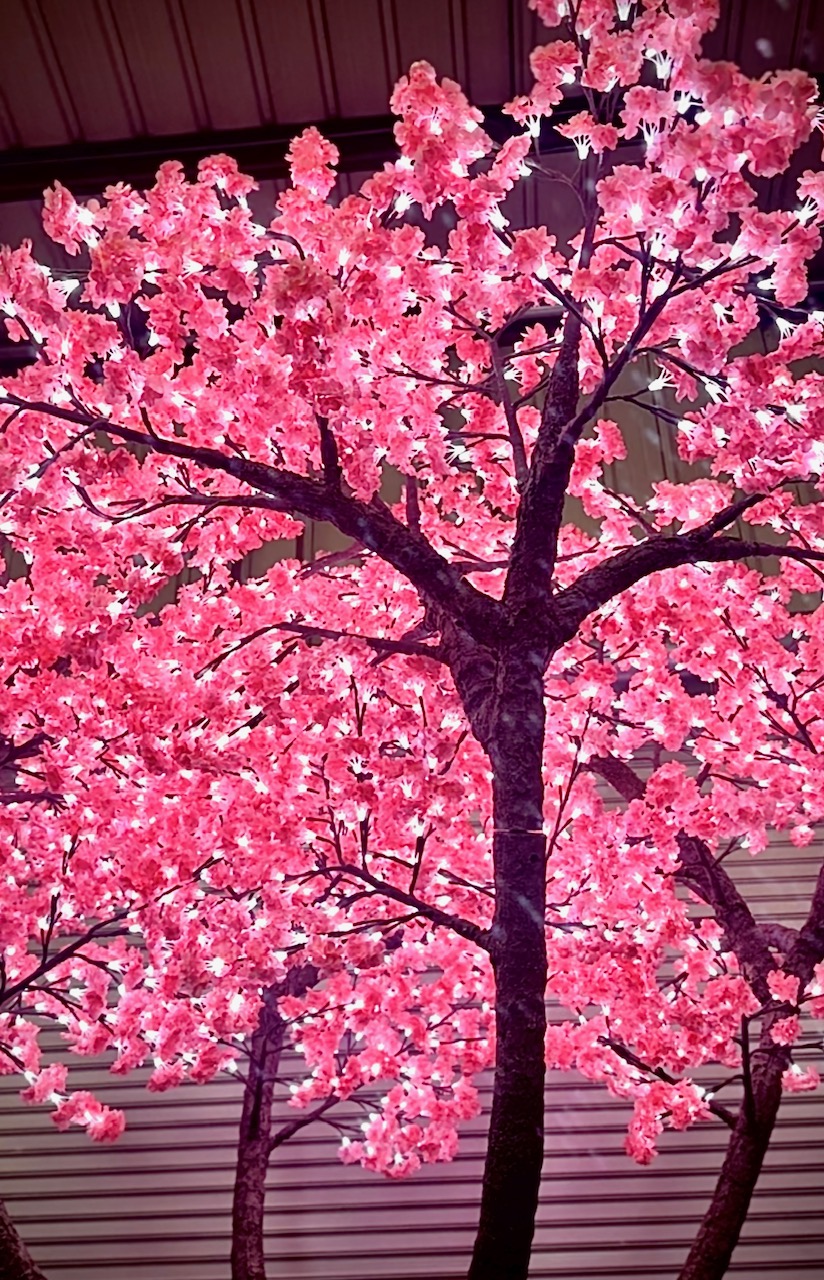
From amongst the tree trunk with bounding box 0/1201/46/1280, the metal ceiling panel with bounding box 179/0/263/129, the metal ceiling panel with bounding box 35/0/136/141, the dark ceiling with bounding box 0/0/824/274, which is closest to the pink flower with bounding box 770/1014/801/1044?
the tree trunk with bounding box 0/1201/46/1280

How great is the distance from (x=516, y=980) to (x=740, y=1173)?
5.92ft

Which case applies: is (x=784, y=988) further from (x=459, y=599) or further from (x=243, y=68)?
(x=243, y=68)

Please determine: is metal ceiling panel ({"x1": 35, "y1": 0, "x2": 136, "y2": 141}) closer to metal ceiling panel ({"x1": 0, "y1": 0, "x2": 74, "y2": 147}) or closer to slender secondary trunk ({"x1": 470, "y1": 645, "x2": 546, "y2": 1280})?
metal ceiling panel ({"x1": 0, "y1": 0, "x2": 74, "y2": 147})

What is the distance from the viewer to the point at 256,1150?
553 centimetres

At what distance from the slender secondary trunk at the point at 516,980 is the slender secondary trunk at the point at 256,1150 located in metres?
2.54

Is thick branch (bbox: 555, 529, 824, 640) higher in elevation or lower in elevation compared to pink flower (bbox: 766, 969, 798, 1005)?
higher

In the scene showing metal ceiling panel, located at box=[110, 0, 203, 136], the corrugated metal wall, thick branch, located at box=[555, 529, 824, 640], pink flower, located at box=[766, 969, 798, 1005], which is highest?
metal ceiling panel, located at box=[110, 0, 203, 136]

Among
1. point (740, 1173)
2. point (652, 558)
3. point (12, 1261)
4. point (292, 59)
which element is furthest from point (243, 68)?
point (740, 1173)

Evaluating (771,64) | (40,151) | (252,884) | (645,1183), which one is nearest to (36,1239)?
(252,884)

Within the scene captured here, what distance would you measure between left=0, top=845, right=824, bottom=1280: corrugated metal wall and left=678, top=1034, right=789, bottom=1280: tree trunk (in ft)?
5.84

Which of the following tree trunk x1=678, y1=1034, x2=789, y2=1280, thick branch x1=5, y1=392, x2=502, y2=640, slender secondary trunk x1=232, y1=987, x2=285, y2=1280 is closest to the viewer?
thick branch x1=5, y1=392, x2=502, y2=640

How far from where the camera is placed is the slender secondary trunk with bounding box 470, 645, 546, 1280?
3166 millimetres

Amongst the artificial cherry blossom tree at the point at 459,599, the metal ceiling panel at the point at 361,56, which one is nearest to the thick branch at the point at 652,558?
the artificial cherry blossom tree at the point at 459,599

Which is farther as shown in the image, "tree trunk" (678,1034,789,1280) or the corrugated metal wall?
the corrugated metal wall
